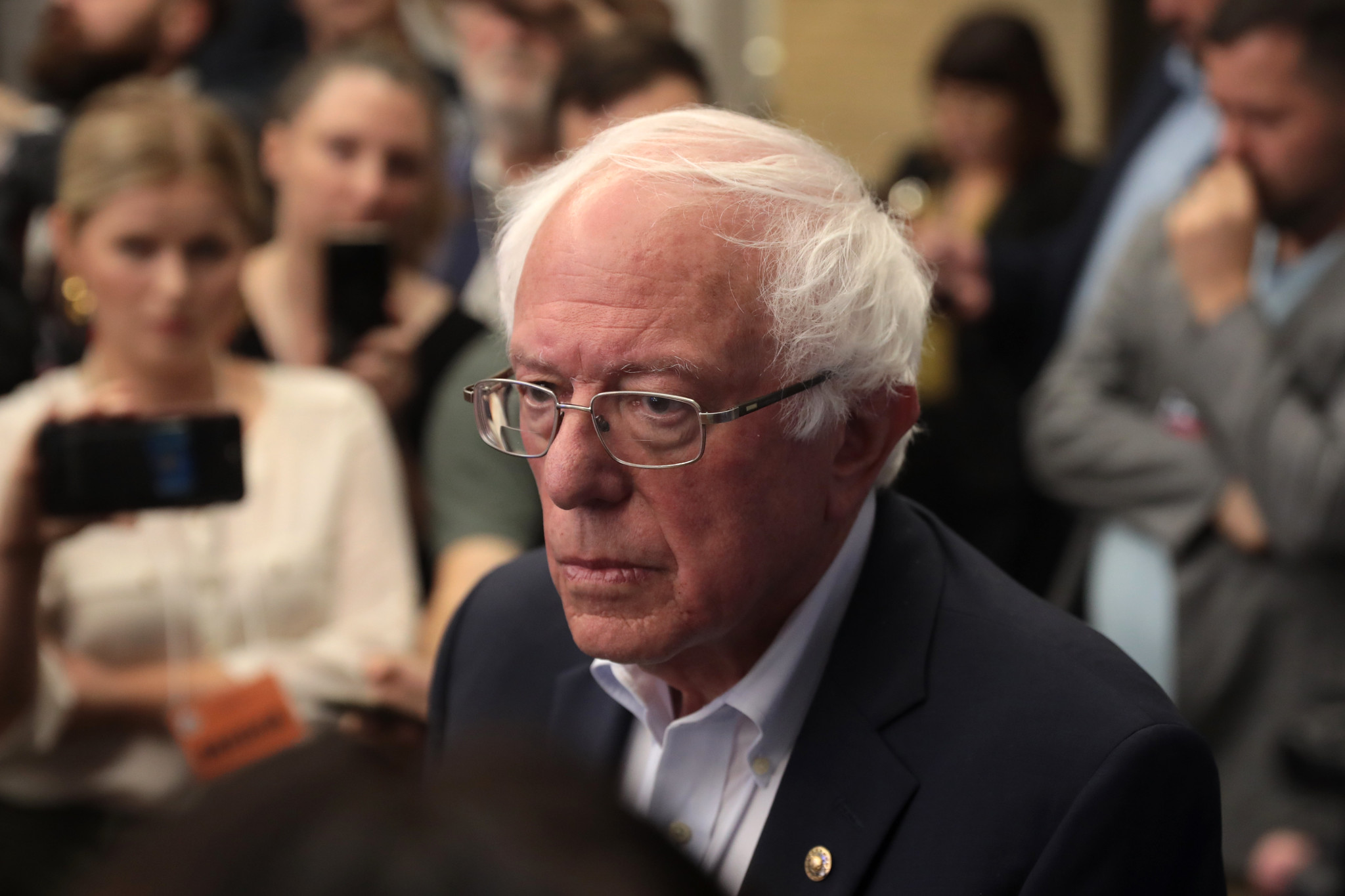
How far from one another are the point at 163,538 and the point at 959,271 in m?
2.06

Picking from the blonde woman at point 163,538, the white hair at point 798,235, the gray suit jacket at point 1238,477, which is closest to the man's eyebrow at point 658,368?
the white hair at point 798,235

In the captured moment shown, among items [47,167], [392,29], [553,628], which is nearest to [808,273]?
[553,628]

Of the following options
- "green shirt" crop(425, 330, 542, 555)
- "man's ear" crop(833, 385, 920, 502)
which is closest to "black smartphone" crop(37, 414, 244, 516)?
"green shirt" crop(425, 330, 542, 555)

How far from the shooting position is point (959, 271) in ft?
11.6

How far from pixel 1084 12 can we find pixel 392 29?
3725 millimetres

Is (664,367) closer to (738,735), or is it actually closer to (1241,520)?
(738,735)

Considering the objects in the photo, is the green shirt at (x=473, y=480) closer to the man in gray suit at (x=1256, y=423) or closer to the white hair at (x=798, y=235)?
the white hair at (x=798, y=235)

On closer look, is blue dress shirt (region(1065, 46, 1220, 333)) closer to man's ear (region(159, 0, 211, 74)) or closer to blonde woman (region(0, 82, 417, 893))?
blonde woman (region(0, 82, 417, 893))

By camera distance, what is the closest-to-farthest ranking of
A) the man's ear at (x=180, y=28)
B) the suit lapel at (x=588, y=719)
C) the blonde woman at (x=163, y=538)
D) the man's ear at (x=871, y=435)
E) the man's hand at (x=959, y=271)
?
1. the man's ear at (x=871, y=435)
2. the suit lapel at (x=588, y=719)
3. the blonde woman at (x=163, y=538)
4. the man's hand at (x=959, y=271)
5. the man's ear at (x=180, y=28)

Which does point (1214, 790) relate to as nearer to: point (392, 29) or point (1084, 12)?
point (392, 29)

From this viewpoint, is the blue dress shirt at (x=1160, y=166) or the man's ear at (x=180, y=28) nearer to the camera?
the blue dress shirt at (x=1160, y=166)

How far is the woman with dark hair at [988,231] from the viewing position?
3.58 metres

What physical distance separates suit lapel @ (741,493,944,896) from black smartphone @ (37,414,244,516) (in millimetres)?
1352

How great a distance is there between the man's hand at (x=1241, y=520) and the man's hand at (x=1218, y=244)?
366 mm
